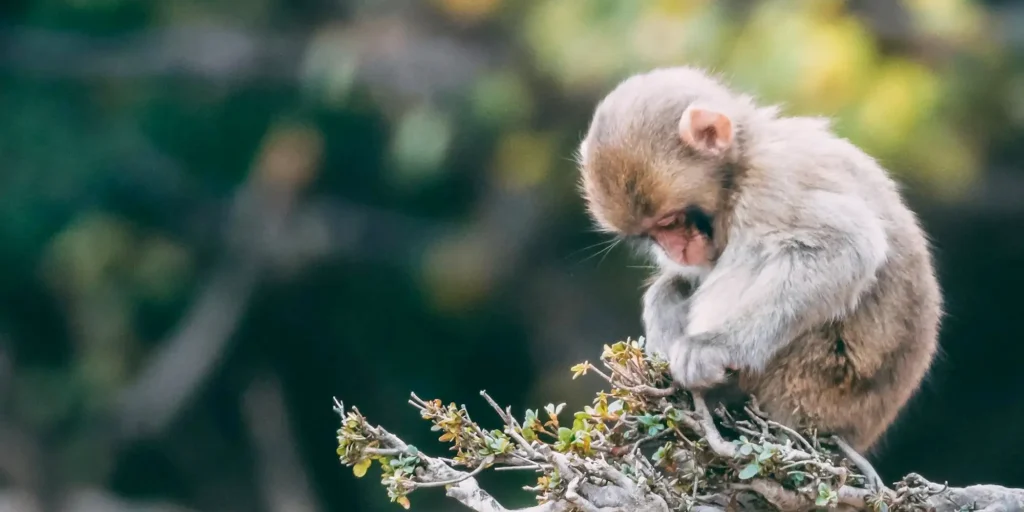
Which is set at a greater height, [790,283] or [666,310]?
[790,283]

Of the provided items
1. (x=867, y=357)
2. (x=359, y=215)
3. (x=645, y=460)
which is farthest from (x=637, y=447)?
(x=359, y=215)

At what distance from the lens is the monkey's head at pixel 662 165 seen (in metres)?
2.40

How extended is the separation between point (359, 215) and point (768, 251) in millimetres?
2961

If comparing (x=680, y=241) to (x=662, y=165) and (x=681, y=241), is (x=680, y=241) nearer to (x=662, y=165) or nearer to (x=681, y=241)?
(x=681, y=241)

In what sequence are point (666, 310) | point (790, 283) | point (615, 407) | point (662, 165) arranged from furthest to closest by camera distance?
point (666, 310), point (662, 165), point (790, 283), point (615, 407)

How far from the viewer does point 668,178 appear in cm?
240

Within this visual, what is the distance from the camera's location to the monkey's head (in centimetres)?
240

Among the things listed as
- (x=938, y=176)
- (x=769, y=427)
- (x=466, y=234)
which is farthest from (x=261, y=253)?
(x=769, y=427)

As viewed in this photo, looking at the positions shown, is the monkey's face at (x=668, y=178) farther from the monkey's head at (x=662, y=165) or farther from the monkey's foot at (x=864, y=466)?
the monkey's foot at (x=864, y=466)

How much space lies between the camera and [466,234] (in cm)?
482

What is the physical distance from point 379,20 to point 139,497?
2.48m

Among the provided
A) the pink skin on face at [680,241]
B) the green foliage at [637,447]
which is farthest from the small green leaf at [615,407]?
the pink skin on face at [680,241]

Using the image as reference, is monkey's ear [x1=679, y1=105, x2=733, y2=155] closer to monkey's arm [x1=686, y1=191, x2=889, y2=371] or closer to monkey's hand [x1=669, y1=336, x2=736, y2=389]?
monkey's arm [x1=686, y1=191, x2=889, y2=371]

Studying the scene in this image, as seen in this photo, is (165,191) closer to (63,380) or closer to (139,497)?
(63,380)
